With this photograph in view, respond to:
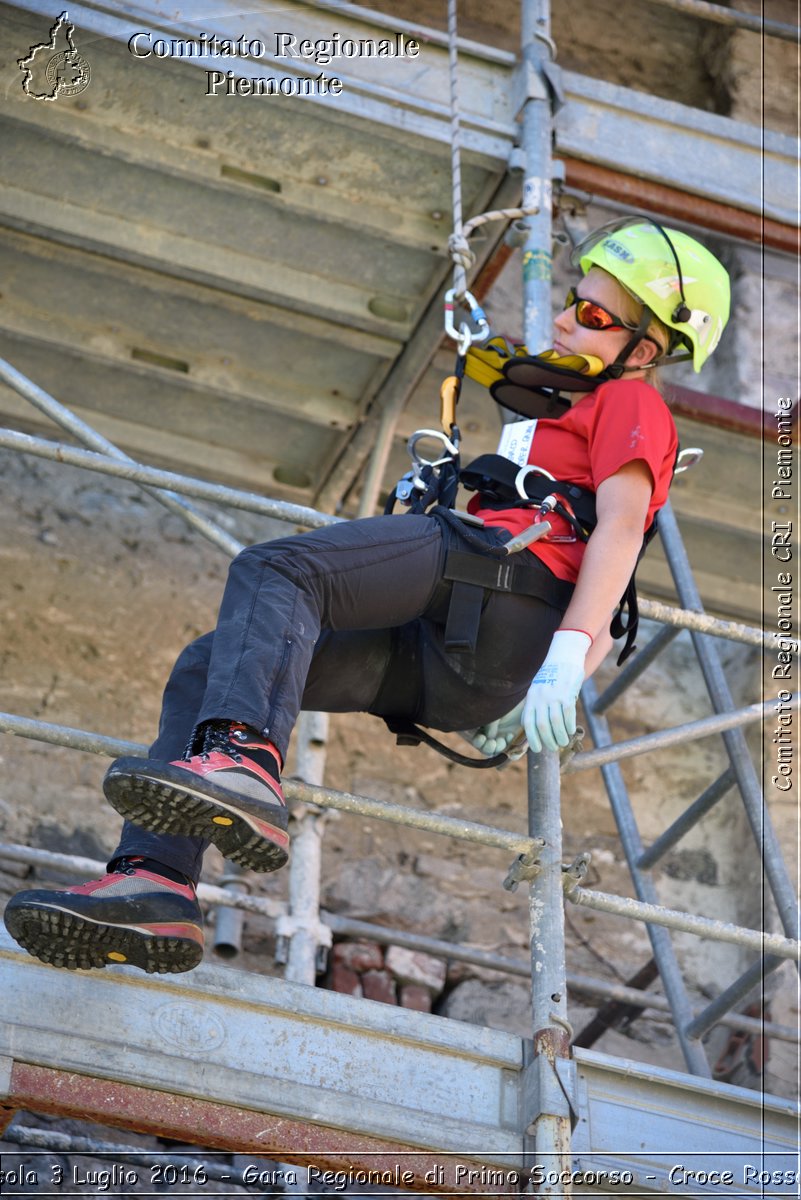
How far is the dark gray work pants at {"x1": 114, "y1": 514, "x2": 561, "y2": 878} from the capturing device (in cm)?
306

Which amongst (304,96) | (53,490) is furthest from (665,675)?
(304,96)

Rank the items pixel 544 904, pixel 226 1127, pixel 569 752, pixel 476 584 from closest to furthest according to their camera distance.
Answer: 1. pixel 226 1127
2. pixel 476 584
3. pixel 544 904
4. pixel 569 752

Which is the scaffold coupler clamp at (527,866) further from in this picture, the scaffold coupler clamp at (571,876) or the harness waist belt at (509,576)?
the harness waist belt at (509,576)

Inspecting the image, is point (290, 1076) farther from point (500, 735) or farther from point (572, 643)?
point (572, 643)

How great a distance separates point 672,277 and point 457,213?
28.1 inches

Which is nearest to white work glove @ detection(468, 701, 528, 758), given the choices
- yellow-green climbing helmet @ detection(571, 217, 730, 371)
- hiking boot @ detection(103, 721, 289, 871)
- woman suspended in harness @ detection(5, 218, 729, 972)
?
woman suspended in harness @ detection(5, 218, 729, 972)

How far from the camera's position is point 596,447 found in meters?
3.58

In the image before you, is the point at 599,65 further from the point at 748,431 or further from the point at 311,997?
the point at 311,997

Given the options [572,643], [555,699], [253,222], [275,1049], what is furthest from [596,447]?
[253,222]

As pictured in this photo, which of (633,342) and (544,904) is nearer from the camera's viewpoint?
(544,904)

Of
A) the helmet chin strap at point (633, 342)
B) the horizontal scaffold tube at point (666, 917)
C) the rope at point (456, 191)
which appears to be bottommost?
the horizontal scaffold tube at point (666, 917)

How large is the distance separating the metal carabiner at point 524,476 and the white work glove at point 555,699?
42 centimetres

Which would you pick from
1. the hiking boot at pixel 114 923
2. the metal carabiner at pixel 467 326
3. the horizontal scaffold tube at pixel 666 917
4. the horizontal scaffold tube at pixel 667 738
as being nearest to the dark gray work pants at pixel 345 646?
the hiking boot at pixel 114 923

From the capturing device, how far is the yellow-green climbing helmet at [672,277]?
3836mm
